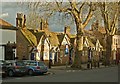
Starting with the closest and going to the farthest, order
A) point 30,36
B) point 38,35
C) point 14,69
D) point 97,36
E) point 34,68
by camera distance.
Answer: point 14,69 → point 34,68 → point 30,36 → point 38,35 → point 97,36

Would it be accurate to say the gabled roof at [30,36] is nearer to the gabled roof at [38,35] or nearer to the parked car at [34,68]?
the gabled roof at [38,35]

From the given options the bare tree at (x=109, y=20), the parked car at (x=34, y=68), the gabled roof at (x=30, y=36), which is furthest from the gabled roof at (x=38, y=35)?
the parked car at (x=34, y=68)

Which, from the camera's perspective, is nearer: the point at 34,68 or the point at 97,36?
the point at 34,68

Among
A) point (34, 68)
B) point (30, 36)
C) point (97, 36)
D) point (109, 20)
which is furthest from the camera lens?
point (97, 36)

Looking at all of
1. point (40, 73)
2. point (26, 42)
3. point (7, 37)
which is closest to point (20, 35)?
point (26, 42)

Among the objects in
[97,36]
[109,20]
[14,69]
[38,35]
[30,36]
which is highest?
[109,20]

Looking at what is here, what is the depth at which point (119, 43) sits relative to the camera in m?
105

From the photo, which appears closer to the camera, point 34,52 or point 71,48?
point 34,52

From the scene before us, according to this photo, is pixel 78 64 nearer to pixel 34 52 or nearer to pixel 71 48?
pixel 34 52

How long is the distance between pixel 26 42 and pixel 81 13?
13627mm

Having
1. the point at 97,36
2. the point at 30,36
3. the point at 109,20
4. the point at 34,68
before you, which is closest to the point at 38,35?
the point at 30,36

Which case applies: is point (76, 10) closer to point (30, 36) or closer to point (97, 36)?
point (30, 36)

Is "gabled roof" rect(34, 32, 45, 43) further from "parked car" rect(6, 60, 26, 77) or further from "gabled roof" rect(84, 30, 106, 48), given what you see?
"gabled roof" rect(84, 30, 106, 48)

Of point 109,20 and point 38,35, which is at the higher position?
point 109,20
